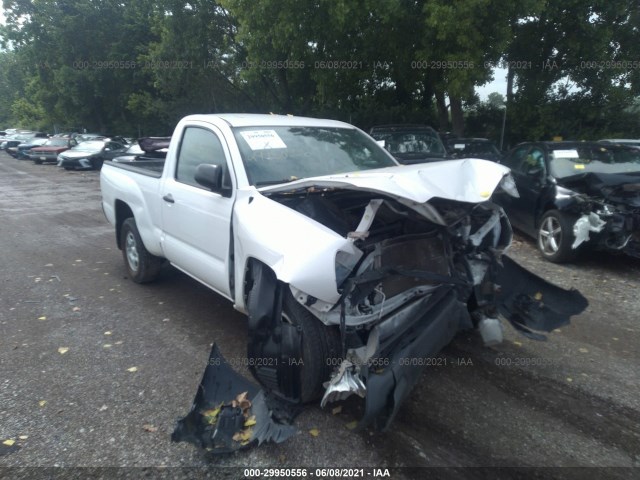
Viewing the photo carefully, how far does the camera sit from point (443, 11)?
11656 mm

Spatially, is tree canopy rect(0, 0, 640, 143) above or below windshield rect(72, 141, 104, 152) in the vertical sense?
above

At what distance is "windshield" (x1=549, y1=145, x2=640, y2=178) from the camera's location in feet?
23.6

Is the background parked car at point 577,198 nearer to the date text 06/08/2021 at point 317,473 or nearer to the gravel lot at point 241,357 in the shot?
the gravel lot at point 241,357

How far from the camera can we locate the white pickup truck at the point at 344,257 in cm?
303

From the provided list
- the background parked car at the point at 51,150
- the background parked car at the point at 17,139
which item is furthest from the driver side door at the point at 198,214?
the background parked car at the point at 17,139

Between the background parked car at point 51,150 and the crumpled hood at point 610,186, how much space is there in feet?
87.9

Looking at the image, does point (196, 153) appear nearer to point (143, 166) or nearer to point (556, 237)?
point (143, 166)

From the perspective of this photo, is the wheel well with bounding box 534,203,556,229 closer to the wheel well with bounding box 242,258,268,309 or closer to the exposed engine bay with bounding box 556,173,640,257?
the exposed engine bay with bounding box 556,173,640,257

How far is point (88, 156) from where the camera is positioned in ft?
75.5

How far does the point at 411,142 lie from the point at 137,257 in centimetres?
664

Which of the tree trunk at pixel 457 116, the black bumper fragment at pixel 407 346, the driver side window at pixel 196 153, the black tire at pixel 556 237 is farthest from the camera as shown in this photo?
the tree trunk at pixel 457 116

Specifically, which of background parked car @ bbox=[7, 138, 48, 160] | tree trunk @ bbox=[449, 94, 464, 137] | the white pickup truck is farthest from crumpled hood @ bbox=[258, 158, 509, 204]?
background parked car @ bbox=[7, 138, 48, 160]

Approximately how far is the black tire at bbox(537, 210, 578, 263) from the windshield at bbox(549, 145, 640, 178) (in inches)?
28.2

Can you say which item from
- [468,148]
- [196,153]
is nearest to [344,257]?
[196,153]
